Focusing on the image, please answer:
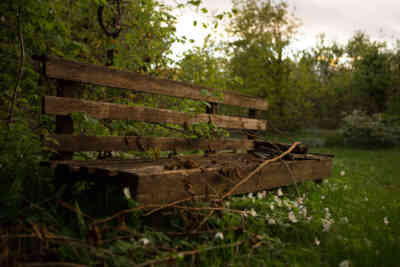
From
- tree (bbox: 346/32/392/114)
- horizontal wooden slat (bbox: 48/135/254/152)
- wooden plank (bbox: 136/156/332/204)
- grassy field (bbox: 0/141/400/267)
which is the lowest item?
grassy field (bbox: 0/141/400/267)

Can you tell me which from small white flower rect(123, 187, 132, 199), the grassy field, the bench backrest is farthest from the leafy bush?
small white flower rect(123, 187, 132, 199)

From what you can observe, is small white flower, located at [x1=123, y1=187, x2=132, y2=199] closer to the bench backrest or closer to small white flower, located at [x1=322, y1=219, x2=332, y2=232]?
the bench backrest

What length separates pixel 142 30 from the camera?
4387 millimetres

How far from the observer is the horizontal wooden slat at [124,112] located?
267cm

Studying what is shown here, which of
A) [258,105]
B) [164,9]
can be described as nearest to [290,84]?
[258,105]

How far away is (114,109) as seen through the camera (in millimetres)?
3084

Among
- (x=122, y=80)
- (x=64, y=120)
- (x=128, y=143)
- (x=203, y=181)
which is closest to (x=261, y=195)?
(x=203, y=181)

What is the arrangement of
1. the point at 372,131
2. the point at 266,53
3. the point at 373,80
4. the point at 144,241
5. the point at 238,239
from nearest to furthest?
the point at 144,241 → the point at 238,239 → the point at 372,131 → the point at 266,53 → the point at 373,80

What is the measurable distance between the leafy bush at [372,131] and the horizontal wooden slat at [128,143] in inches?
476

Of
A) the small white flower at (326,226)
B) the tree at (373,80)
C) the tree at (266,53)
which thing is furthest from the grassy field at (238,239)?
the tree at (373,80)

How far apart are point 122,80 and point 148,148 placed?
35.1 inches

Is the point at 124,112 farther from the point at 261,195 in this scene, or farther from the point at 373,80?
the point at 373,80

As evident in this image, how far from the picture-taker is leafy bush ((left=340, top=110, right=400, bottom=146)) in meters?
13.6

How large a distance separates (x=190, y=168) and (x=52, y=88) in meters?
2.20
